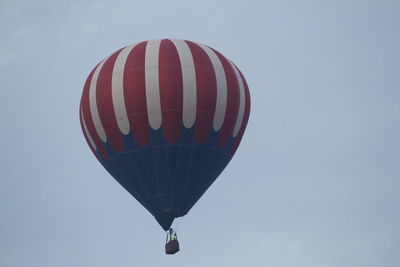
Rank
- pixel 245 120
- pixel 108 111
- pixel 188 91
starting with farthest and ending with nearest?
1. pixel 245 120
2. pixel 108 111
3. pixel 188 91

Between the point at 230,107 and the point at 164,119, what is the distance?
9.31ft

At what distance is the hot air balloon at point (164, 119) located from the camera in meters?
49.9

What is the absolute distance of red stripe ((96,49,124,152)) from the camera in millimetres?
50219

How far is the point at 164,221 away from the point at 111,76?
6193mm

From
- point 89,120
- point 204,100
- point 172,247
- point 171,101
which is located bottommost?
point 172,247

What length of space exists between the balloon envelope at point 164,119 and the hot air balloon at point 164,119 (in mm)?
40

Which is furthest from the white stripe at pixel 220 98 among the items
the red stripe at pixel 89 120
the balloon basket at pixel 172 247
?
the balloon basket at pixel 172 247

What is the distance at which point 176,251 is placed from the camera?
5041 cm

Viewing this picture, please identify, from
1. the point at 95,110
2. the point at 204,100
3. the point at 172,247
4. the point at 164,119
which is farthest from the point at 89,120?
the point at 172,247

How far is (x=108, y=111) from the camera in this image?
5025cm

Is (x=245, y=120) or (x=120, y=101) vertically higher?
(x=120, y=101)

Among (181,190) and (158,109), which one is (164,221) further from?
(158,109)

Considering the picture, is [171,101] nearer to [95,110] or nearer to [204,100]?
[204,100]

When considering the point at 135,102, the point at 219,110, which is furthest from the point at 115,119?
the point at 219,110
